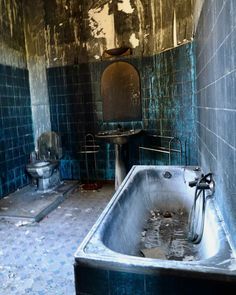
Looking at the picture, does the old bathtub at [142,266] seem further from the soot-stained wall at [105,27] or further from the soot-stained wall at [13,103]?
the soot-stained wall at [105,27]

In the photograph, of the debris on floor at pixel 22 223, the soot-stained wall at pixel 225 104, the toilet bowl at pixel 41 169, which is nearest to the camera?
the soot-stained wall at pixel 225 104

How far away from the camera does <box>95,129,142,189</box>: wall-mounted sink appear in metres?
3.79

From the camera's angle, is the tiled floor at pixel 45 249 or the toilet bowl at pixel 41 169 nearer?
the tiled floor at pixel 45 249

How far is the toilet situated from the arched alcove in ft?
3.21

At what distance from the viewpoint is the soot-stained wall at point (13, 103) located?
393 centimetres

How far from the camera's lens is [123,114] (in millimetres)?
4277

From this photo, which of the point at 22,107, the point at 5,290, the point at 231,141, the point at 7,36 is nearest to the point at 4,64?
the point at 7,36

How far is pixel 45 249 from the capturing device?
2.51 m

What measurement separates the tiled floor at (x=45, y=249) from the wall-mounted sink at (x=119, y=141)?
1.54 ft

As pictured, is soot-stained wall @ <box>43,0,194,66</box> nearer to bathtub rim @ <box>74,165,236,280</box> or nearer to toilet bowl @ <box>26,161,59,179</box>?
toilet bowl @ <box>26,161,59,179</box>

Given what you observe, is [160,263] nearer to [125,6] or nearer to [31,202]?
[31,202]

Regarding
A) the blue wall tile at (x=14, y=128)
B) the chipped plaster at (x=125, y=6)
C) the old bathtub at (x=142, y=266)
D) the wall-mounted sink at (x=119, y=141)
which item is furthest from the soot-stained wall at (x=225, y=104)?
the blue wall tile at (x=14, y=128)

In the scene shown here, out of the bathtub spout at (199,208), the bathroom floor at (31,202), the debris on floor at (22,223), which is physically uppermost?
→ the bathtub spout at (199,208)

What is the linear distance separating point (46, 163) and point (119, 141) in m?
1.12
